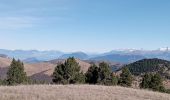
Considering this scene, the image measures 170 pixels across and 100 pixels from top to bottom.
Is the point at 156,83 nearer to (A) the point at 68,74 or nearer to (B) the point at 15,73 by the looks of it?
(A) the point at 68,74

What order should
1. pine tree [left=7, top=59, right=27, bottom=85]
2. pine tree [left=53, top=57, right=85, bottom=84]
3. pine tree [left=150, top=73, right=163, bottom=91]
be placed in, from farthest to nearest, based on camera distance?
pine tree [left=7, top=59, right=27, bottom=85] → pine tree [left=150, top=73, right=163, bottom=91] → pine tree [left=53, top=57, right=85, bottom=84]

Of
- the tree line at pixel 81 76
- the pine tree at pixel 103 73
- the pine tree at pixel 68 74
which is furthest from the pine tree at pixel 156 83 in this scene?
the pine tree at pixel 68 74

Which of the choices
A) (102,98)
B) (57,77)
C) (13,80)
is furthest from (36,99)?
(13,80)

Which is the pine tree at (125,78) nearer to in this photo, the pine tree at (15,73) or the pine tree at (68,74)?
the pine tree at (68,74)

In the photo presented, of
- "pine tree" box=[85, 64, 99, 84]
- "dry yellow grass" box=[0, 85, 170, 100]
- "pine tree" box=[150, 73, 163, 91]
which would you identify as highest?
"dry yellow grass" box=[0, 85, 170, 100]

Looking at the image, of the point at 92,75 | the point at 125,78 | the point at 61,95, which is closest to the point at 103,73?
the point at 92,75

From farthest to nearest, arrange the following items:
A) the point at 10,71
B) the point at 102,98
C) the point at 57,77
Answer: the point at 10,71 < the point at 57,77 < the point at 102,98

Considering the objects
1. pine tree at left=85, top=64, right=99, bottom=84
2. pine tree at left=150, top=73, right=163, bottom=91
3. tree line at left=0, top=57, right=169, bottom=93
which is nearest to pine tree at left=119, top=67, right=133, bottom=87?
tree line at left=0, top=57, right=169, bottom=93

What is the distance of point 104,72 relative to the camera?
3297 inches

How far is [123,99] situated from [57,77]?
54.0 meters

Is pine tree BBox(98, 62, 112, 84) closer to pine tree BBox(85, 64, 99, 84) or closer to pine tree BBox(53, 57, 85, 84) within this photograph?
pine tree BBox(85, 64, 99, 84)

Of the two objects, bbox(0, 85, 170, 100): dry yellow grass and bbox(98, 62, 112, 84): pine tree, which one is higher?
bbox(0, 85, 170, 100): dry yellow grass

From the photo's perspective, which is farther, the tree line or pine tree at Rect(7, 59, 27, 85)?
pine tree at Rect(7, 59, 27, 85)

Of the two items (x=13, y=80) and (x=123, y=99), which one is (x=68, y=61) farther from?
(x=123, y=99)
